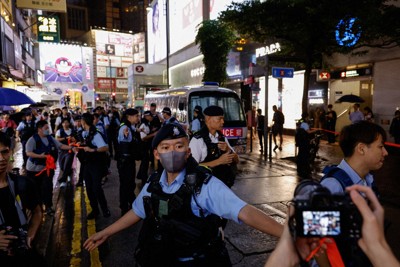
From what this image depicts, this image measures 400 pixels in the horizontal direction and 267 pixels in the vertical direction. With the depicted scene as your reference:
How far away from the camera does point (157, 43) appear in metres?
45.4

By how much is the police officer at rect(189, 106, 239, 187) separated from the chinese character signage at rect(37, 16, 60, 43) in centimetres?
2961

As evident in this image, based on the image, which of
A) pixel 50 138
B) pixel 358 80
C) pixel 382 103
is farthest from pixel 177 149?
pixel 358 80

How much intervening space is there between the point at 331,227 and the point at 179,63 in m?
34.0

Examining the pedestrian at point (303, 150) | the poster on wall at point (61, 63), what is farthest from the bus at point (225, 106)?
the poster on wall at point (61, 63)

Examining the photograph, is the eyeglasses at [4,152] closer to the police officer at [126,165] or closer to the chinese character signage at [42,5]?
the police officer at [126,165]

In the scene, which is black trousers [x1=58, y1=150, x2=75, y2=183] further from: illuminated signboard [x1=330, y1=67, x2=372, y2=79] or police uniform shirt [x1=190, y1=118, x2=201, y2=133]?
illuminated signboard [x1=330, y1=67, x2=372, y2=79]

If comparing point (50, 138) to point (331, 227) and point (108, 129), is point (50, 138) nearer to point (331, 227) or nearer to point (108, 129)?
point (331, 227)

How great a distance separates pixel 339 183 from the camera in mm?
1986

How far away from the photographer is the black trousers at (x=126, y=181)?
6.16m

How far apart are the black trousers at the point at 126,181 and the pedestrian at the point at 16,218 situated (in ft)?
11.3

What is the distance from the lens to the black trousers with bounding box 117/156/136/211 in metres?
6.16

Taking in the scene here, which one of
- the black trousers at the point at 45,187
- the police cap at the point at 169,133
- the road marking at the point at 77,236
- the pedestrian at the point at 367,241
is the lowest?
the road marking at the point at 77,236

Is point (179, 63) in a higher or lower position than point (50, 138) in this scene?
higher

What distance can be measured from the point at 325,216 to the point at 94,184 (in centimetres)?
538
